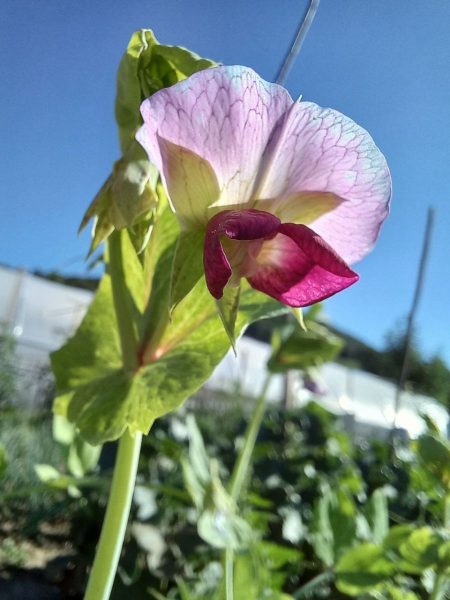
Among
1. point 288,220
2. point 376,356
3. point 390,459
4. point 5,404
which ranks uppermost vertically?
point 288,220

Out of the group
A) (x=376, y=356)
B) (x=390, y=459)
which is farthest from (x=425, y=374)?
(x=390, y=459)

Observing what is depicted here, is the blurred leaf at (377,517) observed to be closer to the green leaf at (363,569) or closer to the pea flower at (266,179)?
the green leaf at (363,569)

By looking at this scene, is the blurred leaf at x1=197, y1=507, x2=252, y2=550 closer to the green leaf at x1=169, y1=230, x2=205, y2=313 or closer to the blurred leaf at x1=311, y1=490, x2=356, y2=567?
the blurred leaf at x1=311, y1=490, x2=356, y2=567

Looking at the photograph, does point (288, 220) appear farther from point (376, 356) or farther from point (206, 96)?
point (376, 356)

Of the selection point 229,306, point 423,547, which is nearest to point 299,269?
point 229,306

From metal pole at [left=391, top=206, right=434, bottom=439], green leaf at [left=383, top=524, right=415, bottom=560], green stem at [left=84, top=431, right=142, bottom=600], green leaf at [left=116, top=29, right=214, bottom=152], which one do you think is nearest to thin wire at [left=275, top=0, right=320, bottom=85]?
green leaf at [left=116, top=29, right=214, bottom=152]
